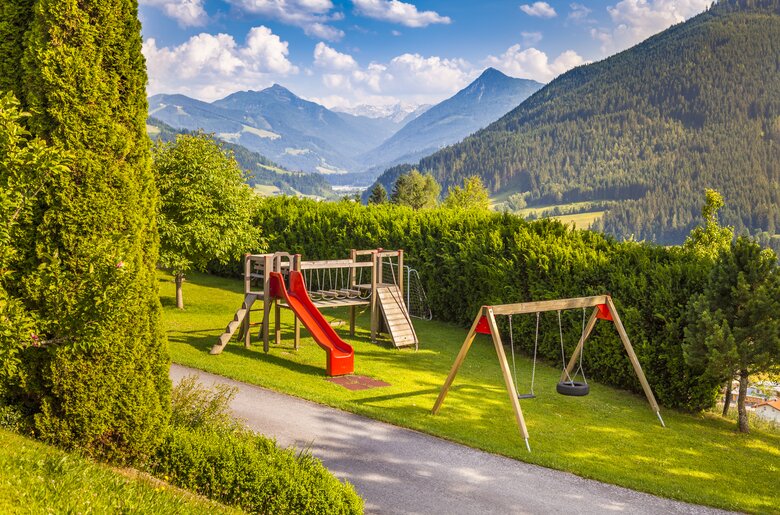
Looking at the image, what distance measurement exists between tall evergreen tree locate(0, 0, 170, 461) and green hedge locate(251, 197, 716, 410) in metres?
10.7

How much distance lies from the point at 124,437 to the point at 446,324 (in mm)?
14901

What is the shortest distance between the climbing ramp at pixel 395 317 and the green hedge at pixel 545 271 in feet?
9.04

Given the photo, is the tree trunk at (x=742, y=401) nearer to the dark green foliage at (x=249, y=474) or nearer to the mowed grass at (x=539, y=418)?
the mowed grass at (x=539, y=418)

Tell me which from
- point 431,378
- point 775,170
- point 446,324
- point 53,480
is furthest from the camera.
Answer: point 775,170

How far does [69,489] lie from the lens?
6.09 metres

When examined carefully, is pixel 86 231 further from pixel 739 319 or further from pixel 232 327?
pixel 739 319

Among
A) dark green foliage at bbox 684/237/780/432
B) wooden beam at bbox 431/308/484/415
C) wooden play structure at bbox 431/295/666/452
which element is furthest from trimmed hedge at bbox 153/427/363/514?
dark green foliage at bbox 684/237/780/432

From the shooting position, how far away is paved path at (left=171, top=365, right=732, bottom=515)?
897cm

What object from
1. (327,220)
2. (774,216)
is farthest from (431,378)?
(774,216)

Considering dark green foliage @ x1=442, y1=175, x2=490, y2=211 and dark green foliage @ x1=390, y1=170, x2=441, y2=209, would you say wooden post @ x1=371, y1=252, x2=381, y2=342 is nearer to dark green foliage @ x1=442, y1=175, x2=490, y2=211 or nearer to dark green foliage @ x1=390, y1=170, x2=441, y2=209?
dark green foliage @ x1=442, y1=175, x2=490, y2=211

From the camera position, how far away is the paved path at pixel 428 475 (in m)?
8.97

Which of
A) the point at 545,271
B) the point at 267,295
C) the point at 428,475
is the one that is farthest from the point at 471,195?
the point at 428,475

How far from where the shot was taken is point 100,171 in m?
8.04

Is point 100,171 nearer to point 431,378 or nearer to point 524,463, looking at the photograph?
point 524,463
